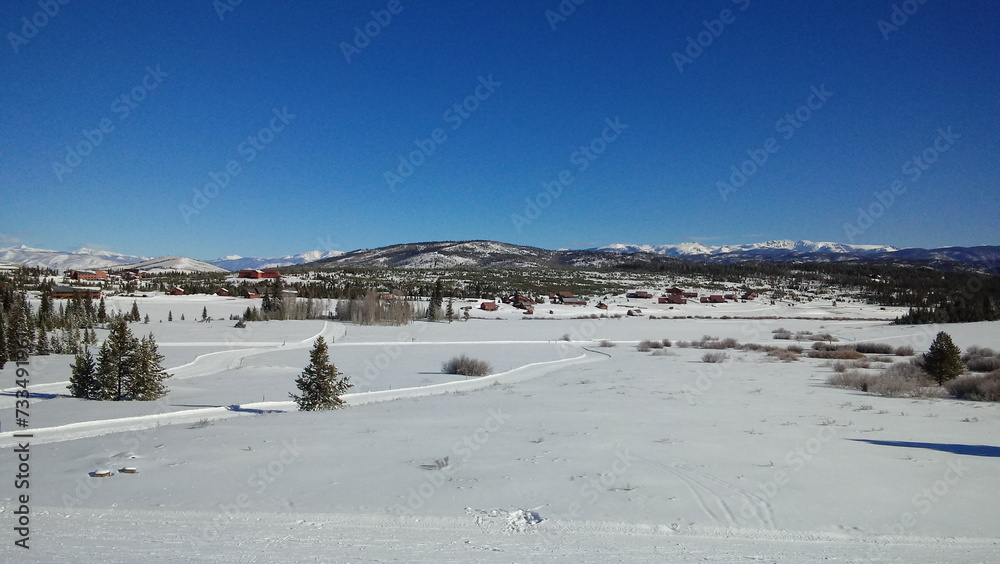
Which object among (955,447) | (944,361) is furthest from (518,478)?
(944,361)

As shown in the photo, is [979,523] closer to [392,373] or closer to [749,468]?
[749,468]

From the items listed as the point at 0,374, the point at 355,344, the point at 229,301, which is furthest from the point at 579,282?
the point at 0,374

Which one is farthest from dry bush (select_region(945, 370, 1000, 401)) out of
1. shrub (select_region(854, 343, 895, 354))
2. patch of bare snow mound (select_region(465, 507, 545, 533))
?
shrub (select_region(854, 343, 895, 354))

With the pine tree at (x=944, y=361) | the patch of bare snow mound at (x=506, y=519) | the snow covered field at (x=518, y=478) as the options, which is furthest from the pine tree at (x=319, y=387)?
the pine tree at (x=944, y=361)

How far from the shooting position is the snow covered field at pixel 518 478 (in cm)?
403

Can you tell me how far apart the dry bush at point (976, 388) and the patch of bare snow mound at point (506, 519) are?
11.5 m

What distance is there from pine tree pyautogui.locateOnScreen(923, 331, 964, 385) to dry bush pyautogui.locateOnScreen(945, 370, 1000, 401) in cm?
61

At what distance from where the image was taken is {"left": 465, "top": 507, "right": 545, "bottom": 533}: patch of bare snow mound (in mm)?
4367

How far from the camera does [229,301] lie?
56.4 meters

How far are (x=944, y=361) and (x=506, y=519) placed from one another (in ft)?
45.1

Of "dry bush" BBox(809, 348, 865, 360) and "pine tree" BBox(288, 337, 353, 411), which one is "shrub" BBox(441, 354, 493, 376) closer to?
"pine tree" BBox(288, 337, 353, 411)

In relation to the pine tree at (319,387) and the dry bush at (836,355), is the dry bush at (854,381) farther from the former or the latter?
the pine tree at (319,387)

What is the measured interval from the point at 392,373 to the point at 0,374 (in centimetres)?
1174

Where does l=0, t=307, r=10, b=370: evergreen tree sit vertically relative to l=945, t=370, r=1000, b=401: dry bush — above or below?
above
